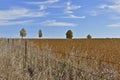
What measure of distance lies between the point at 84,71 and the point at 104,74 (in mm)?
1106

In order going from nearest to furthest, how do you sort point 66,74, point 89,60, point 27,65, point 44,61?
point 66,74 < point 89,60 < point 44,61 < point 27,65

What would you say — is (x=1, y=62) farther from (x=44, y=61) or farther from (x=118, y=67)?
(x=118, y=67)

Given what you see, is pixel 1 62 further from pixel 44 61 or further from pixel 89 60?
pixel 89 60

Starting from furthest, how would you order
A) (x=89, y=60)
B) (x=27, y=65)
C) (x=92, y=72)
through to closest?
(x=27, y=65), (x=89, y=60), (x=92, y=72)

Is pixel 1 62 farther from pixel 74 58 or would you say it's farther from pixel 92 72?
pixel 92 72

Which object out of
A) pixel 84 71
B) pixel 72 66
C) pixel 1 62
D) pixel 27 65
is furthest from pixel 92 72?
pixel 27 65

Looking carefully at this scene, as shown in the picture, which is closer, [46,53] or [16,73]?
[16,73]

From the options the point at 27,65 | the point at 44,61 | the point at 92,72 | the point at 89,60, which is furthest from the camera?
the point at 27,65

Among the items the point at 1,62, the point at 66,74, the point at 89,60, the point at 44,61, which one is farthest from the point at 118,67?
the point at 1,62

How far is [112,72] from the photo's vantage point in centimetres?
817

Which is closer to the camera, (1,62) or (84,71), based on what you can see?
(84,71)

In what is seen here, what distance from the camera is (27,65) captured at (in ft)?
40.6

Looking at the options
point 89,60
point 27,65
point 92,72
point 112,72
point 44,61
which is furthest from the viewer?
point 27,65

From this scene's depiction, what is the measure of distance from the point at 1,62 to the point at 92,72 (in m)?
2.98
